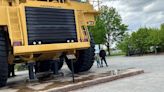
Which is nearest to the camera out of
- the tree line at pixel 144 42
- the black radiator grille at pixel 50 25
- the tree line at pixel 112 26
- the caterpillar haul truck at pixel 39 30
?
the caterpillar haul truck at pixel 39 30

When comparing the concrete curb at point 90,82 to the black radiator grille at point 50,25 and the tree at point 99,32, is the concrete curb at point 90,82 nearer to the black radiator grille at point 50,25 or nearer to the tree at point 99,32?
the black radiator grille at point 50,25

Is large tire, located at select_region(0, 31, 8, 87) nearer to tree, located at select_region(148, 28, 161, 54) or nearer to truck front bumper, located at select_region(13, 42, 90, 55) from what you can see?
truck front bumper, located at select_region(13, 42, 90, 55)

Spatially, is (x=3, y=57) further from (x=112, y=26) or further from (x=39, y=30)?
(x=112, y=26)

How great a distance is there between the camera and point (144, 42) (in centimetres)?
4419

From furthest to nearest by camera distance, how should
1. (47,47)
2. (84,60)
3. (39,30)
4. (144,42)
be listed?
(144,42)
(84,60)
(47,47)
(39,30)

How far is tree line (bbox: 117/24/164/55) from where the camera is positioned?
43.4 metres

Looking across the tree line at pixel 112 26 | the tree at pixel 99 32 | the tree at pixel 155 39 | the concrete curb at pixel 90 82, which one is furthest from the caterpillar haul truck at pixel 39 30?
the tree line at pixel 112 26

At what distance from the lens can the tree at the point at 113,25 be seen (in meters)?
60.8

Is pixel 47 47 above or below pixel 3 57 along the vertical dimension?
above

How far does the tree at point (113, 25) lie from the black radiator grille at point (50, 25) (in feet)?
149

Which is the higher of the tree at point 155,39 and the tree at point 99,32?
the tree at point 99,32

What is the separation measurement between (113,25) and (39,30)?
1876 inches

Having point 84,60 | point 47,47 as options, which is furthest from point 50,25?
point 84,60

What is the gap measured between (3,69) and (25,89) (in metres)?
1.19
